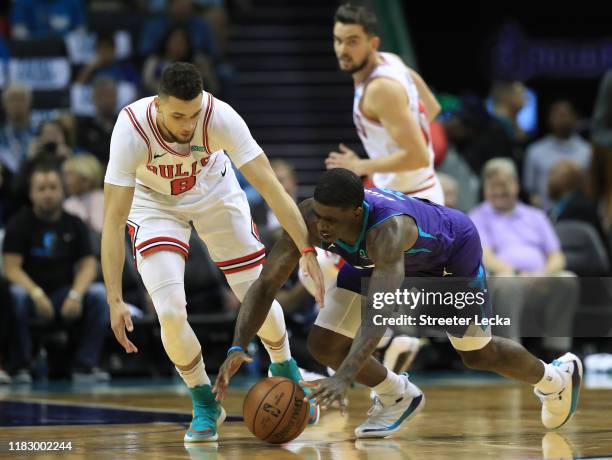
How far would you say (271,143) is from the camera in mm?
13703

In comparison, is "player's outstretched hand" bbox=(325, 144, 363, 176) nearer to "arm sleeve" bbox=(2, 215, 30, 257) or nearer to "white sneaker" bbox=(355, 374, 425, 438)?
"white sneaker" bbox=(355, 374, 425, 438)

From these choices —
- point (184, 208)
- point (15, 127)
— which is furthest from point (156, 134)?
point (15, 127)

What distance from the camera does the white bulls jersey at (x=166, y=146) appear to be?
5.48 meters

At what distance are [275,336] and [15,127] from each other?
234 inches

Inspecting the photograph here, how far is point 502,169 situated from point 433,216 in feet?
15.6

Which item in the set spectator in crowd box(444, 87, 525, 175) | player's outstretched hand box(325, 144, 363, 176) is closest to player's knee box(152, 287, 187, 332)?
player's outstretched hand box(325, 144, 363, 176)

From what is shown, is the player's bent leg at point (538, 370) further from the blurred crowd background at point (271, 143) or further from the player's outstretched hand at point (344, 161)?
the blurred crowd background at point (271, 143)

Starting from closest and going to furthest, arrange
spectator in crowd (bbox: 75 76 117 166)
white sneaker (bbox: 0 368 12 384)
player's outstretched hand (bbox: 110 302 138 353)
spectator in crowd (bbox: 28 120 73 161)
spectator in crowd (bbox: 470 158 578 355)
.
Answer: player's outstretched hand (bbox: 110 302 138 353)
white sneaker (bbox: 0 368 12 384)
spectator in crowd (bbox: 470 158 578 355)
spectator in crowd (bbox: 28 120 73 161)
spectator in crowd (bbox: 75 76 117 166)

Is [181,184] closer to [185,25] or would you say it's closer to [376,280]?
[376,280]

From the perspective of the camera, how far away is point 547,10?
57.7 ft

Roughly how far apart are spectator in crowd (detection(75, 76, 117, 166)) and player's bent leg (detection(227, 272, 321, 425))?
17.7 feet

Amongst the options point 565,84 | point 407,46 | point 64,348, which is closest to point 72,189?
point 64,348

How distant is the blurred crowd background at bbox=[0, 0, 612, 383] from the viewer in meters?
9.83

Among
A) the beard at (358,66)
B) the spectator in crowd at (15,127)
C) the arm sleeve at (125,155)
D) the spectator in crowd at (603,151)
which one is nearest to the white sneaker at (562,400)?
the beard at (358,66)
